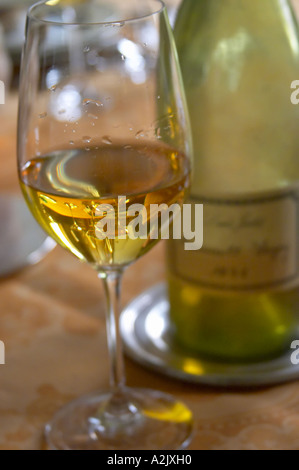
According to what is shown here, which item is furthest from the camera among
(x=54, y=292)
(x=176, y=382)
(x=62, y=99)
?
(x=54, y=292)

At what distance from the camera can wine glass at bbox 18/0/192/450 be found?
0.54 metres

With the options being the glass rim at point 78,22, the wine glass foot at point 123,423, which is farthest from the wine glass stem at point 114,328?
the glass rim at point 78,22

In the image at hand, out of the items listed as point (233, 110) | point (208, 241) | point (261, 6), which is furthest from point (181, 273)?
point (261, 6)

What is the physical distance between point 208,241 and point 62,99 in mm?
189

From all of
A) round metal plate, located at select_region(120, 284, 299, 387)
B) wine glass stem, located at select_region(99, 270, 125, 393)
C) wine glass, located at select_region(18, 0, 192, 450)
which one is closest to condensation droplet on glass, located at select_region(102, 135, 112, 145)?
wine glass, located at select_region(18, 0, 192, 450)

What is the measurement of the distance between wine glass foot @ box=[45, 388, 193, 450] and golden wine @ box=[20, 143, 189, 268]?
14cm

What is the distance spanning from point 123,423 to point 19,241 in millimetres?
335

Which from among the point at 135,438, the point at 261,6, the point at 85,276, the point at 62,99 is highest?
the point at 261,6

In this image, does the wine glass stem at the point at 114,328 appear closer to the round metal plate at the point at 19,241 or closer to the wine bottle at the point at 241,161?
the wine bottle at the point at 241,161

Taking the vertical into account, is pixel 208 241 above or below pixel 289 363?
above

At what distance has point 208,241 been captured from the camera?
26.0 inches

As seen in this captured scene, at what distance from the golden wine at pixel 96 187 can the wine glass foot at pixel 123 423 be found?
145mm

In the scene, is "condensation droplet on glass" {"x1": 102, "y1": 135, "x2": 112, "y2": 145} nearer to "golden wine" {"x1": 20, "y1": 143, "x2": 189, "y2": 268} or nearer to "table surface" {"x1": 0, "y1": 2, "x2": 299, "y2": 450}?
"golden wine" {"x1": 20, "y1": 143, "x2": 189, "y2": 268}

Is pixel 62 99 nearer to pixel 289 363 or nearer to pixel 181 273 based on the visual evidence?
pixel 181 273
